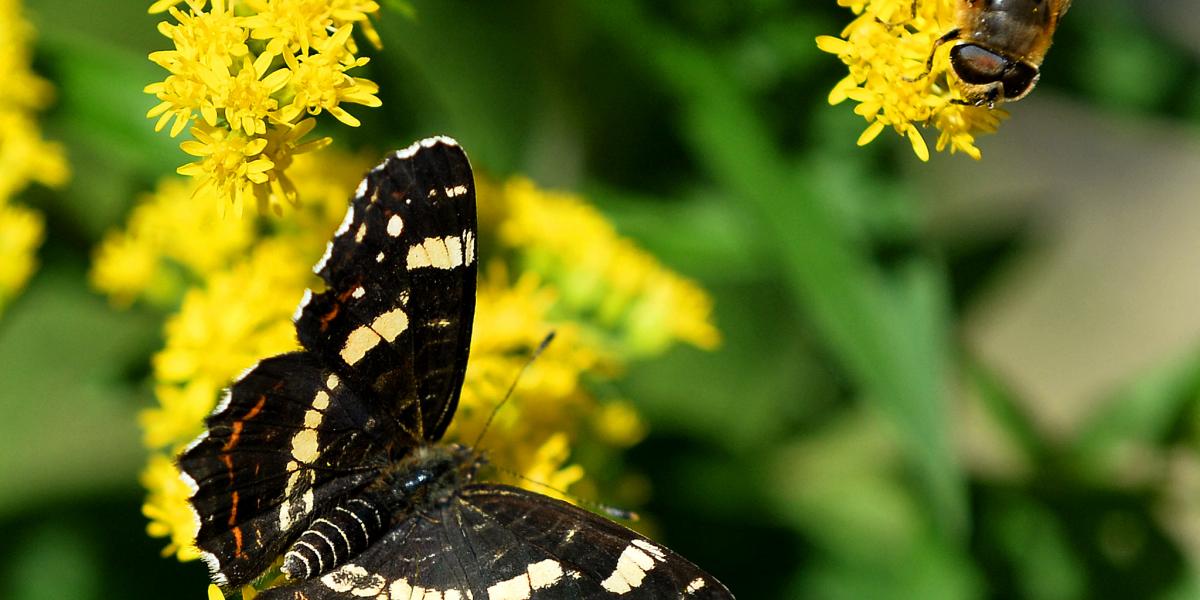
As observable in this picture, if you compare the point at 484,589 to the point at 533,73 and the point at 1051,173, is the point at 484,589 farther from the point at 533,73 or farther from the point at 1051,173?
the point at 1051,173

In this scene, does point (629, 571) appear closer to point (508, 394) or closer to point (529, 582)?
point (529, 582)

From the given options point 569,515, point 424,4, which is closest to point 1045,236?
point 424,4

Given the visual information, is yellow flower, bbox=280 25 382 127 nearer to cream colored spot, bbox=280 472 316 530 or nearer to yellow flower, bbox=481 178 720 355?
cream colored spot, bbox=280 472 316 530

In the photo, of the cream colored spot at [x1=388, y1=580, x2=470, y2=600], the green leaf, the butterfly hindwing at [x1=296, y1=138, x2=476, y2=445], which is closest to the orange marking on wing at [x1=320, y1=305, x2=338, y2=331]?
the butterfly hindwing at [x1=296, y1=138, x2=476, y2=445]

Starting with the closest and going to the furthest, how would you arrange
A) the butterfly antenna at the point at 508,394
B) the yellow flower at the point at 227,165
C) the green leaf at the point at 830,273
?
1. the yellow flower at the point at 227,165
2. the butterfly antenna at the point at 508,394
3. the green leaf at the point at 830,273

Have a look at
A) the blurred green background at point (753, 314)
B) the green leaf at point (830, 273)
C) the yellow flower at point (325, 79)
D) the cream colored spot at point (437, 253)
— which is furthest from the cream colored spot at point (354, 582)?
the green leaf at point (830, 273)

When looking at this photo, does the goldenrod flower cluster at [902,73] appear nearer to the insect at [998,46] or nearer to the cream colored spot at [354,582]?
the insect at [998,46]
